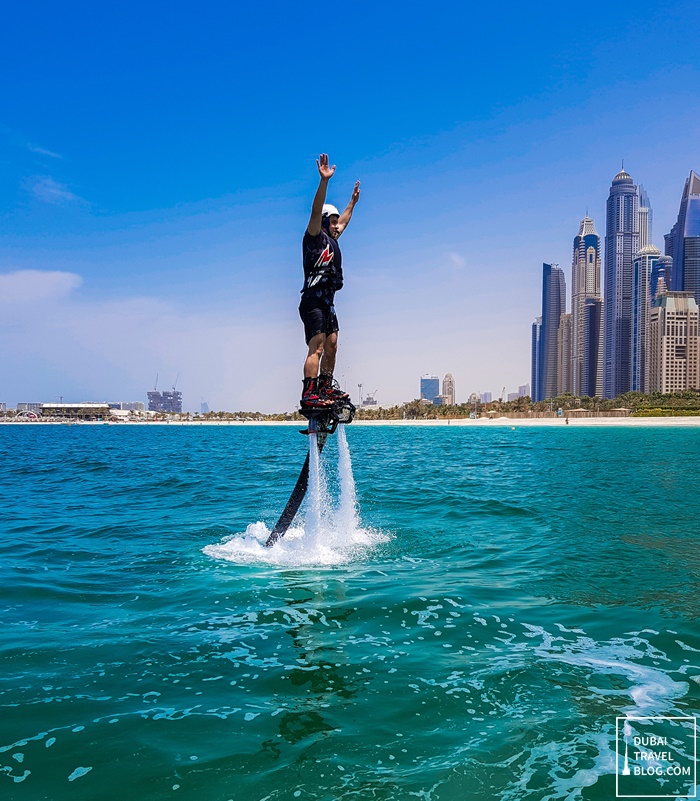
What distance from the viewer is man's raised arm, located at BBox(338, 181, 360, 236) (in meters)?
11.3

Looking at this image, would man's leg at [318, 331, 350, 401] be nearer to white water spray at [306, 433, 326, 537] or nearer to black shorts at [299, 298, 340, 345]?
black shorts at [299, 298, 340, 345]

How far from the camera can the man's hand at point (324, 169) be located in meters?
9.73

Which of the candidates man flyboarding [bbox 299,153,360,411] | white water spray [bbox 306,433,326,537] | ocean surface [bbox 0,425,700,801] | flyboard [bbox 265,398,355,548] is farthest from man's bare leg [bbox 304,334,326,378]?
ocean surface [bbox 0,425,700,801]

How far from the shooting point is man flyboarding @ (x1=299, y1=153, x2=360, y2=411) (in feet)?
35.3

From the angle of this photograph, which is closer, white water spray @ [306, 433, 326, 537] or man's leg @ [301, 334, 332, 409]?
man's leg @ [301, 334, 332, 409]

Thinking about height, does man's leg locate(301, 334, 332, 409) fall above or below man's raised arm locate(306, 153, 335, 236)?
below

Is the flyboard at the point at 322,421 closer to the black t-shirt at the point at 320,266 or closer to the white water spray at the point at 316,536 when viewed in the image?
the white water spray at the point at 316,536

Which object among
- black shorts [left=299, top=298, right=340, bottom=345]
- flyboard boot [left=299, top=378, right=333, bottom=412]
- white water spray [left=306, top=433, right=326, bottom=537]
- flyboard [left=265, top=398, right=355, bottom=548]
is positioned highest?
black shorts [left=299, top=298, right=340, bottom=345]

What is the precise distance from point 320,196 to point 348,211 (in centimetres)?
145

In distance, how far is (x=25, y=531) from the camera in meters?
15.4

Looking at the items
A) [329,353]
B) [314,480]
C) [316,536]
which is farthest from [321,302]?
[316,536]

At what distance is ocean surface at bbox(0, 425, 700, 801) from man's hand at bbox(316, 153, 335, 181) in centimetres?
545

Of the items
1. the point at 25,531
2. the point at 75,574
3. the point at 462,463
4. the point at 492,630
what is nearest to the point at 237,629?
the point at 492,630

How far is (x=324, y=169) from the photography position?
977cm
